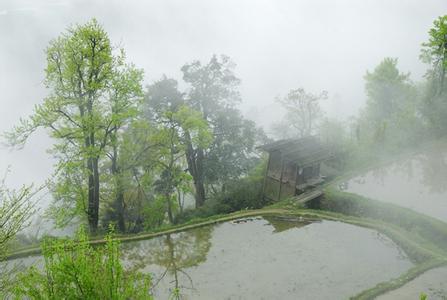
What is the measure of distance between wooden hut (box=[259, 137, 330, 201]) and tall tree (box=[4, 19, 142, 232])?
11116mm

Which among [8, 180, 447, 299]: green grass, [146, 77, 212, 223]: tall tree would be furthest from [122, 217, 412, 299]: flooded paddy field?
[146, 77, 212, 223]: tall tree

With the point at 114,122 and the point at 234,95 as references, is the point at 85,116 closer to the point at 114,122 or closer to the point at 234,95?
the point at 114,122

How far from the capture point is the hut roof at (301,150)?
24.2 metres

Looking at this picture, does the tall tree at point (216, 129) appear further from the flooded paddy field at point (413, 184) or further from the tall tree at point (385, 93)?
the tall tree at point (385, 93)

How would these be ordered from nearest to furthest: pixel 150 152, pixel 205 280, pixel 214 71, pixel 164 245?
pixel 205 280, pixel 164 245, pixel 150 152, pixel 214 71

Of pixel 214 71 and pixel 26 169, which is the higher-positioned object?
pixel 26 169

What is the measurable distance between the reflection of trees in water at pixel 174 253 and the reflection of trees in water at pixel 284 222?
3.03m

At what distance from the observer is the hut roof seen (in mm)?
24167

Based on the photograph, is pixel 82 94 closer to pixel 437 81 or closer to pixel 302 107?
pixel 437 81

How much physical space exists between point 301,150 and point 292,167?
5.04 feet

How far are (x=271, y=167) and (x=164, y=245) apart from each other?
41.3 ft

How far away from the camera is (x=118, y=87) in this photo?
1970 centimetres

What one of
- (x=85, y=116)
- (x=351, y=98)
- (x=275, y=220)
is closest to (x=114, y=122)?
(x=85, y=116)

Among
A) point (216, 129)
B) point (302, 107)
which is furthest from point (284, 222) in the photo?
point (302, 107)
